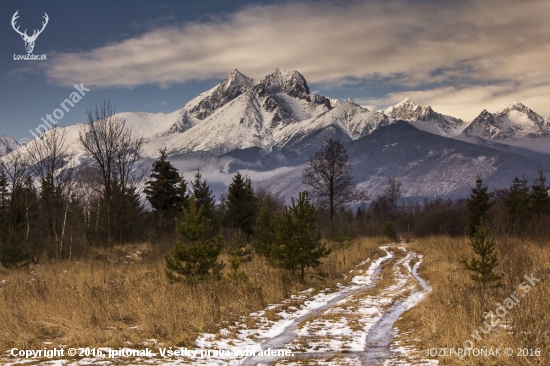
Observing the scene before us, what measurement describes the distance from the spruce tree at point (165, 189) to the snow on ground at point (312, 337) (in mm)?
25797

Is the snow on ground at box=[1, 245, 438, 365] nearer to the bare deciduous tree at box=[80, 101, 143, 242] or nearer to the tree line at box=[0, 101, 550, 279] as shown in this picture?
the tree line at box=[0, 101, 550, 279]

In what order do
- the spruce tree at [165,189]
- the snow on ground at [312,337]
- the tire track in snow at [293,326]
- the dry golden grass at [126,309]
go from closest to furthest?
the snow on ground at [312,337] < the tire track in snow at [293,326] < the dry golden grass at [126,309] < the spruce tree at [165,189]

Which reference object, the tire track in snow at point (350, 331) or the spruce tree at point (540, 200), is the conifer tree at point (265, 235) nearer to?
the tire track in snow at point (350, 331)

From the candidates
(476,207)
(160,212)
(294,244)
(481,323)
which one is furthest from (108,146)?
(476,207)

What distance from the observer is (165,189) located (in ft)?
125

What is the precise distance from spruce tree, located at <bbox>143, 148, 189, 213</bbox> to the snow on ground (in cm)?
2580

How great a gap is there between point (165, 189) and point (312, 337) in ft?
104

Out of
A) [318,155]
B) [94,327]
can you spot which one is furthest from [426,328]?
[318,155]

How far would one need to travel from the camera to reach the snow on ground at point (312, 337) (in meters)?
6.93

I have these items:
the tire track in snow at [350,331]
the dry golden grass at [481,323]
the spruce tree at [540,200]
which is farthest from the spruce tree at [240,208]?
the spruce tree at [540,200]

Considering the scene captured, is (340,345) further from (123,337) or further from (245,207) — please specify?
(245,207)

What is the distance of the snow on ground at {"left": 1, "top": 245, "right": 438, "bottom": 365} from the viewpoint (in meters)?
6.93

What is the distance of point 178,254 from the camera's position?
12.4 m

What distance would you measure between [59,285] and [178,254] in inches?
163
